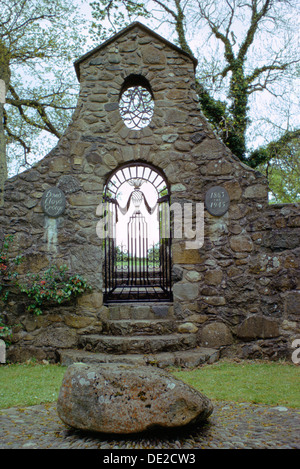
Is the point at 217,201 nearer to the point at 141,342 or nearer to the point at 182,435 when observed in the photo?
the point at 141,342

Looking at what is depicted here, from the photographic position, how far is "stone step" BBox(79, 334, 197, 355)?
522cm

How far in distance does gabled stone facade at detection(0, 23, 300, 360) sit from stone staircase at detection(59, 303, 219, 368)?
0.19ft

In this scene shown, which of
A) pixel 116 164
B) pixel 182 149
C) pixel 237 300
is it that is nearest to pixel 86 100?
pixel 116 164

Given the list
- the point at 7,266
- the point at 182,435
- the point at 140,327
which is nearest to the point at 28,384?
the point at 140,327

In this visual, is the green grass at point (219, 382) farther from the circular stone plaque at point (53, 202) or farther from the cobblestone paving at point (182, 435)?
the circular stone plaque at point (53, 202)

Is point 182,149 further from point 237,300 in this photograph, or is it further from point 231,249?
point 237,300

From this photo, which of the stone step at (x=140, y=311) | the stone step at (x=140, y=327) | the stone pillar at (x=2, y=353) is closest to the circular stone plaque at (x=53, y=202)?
the stone step at (x=140, y=311)

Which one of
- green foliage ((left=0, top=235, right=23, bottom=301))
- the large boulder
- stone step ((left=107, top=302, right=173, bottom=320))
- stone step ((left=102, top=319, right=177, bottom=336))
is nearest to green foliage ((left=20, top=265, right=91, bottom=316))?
green foliage ((left=0, top=235, right=23, bottom=301))

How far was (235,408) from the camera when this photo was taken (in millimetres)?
3496

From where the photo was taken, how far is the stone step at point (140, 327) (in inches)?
218

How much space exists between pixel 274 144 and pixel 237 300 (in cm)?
818

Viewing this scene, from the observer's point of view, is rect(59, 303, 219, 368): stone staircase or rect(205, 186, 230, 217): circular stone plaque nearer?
rect(59, 303, 219, 368): stone staircase

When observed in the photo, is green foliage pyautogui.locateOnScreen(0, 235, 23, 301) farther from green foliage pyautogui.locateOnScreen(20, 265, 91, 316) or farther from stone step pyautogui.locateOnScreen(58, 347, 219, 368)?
stone step pyautogui.locateOnScreen(58, 347, 219, 368)

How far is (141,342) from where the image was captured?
17.2 feet
